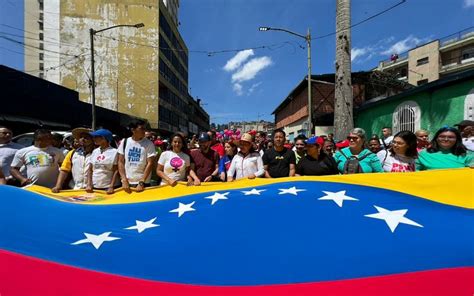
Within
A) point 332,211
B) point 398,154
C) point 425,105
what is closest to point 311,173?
point 398,154

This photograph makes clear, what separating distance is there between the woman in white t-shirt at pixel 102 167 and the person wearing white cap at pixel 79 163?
203 millimetres

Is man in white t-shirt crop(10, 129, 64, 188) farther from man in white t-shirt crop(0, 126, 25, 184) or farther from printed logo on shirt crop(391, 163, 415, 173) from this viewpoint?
printed logo on shirt crop(391, 163, 415, 173)

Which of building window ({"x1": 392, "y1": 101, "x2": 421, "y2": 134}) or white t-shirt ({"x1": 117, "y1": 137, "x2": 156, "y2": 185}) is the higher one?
building window ({"x1": 392, "y1": 101, "x2": 421, "y2": 134})

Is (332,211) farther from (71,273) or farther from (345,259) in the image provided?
(71,273)

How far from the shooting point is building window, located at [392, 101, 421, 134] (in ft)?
41.1

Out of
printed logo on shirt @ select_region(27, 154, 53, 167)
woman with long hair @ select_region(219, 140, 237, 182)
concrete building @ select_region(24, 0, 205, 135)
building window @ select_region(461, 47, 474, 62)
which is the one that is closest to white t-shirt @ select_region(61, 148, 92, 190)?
printed logo on shirt @ select_region(27, 154, 53, 167)

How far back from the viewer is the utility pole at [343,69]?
363 inches

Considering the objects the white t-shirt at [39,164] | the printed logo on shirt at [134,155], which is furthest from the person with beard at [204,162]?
→ the white t-shirt at [39,164]

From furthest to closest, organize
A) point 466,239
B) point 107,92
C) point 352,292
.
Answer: point 107,92, point 466,239, point 352,292

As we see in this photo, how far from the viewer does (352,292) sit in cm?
205

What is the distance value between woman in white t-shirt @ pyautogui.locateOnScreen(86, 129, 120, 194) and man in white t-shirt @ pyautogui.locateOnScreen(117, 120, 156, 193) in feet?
0.47

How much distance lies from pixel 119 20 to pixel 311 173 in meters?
43.9

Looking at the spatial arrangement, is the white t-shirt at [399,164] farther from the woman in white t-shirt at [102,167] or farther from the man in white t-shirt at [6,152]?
the man in white t-shirt at [6,152]

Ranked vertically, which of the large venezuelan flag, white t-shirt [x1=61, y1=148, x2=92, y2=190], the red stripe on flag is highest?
white t-shirt [x1=61, y1=148, x2=92, y2=190]
